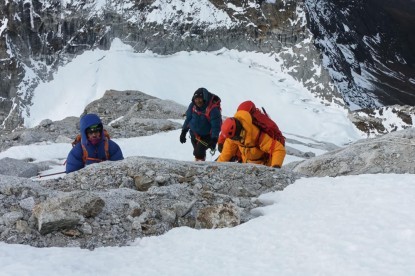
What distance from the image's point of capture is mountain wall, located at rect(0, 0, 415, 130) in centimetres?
6181

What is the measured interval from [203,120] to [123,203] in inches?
193

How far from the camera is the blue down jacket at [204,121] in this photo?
8938 mm

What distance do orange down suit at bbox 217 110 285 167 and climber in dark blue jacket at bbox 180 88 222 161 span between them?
2.03 meters

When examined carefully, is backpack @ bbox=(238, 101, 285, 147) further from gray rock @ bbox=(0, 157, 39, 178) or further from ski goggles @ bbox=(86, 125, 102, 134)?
gray rock @ bbox=(0, 157, 39, 178)

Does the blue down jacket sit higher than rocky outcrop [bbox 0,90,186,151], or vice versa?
the blue down jacket

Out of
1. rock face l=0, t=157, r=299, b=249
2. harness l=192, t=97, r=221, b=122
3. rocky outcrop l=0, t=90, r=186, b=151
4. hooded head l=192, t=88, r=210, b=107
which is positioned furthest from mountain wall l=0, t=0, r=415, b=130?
rock face l=0, t=157, r=299, b=249

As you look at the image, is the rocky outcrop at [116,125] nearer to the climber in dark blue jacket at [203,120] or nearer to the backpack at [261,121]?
the climber in dark blue jacket at [203,120]

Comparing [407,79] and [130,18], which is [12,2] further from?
[407,79]

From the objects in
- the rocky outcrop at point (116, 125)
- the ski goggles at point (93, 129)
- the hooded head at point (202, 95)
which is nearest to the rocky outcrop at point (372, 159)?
the hooded head at point (202, 95)

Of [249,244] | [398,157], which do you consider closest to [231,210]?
[249,244]

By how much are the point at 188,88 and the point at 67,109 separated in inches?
608

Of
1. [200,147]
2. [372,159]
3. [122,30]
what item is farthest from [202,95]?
[122,30]

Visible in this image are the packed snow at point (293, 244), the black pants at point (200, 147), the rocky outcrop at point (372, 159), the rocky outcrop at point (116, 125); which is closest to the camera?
the packed snow at point (293, 244)

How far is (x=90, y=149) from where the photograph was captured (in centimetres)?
660
